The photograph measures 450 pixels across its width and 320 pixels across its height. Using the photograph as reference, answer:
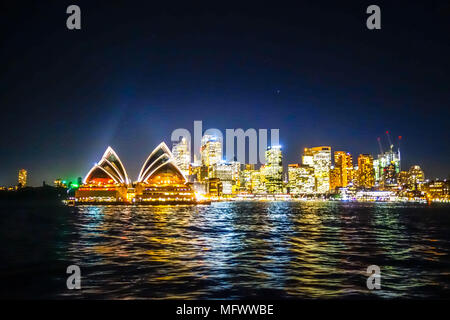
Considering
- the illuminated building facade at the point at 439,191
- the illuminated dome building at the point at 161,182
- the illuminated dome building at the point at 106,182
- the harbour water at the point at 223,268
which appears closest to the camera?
the harbour water at the point at 223,268

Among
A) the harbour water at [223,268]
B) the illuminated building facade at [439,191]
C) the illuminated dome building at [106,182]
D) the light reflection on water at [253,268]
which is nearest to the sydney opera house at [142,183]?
the illuminated dome building at [106,182]

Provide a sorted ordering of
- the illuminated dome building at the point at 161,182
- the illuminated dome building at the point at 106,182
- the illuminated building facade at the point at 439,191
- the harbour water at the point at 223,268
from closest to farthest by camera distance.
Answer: the harbour water at the point at 223,268 → the illuminated dome building at the point at 161,182 → the illuminated dome building at the point at 106,182 → the illuminated building facade at the point at 439,191

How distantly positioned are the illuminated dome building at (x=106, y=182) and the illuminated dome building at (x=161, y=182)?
6.95m

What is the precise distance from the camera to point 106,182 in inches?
4771

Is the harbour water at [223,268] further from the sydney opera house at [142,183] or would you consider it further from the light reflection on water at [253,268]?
the sydney opera house at [142,183]

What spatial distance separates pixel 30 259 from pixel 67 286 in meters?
8.52

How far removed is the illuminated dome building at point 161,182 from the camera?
376 feet

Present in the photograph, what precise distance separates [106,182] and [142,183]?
13549 mm

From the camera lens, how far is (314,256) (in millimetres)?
20641

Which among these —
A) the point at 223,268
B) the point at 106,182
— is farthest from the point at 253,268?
the point at 106,182

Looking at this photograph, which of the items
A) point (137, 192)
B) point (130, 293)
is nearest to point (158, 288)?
point (130, 293)

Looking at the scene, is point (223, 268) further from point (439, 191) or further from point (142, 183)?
point (439, 191)
